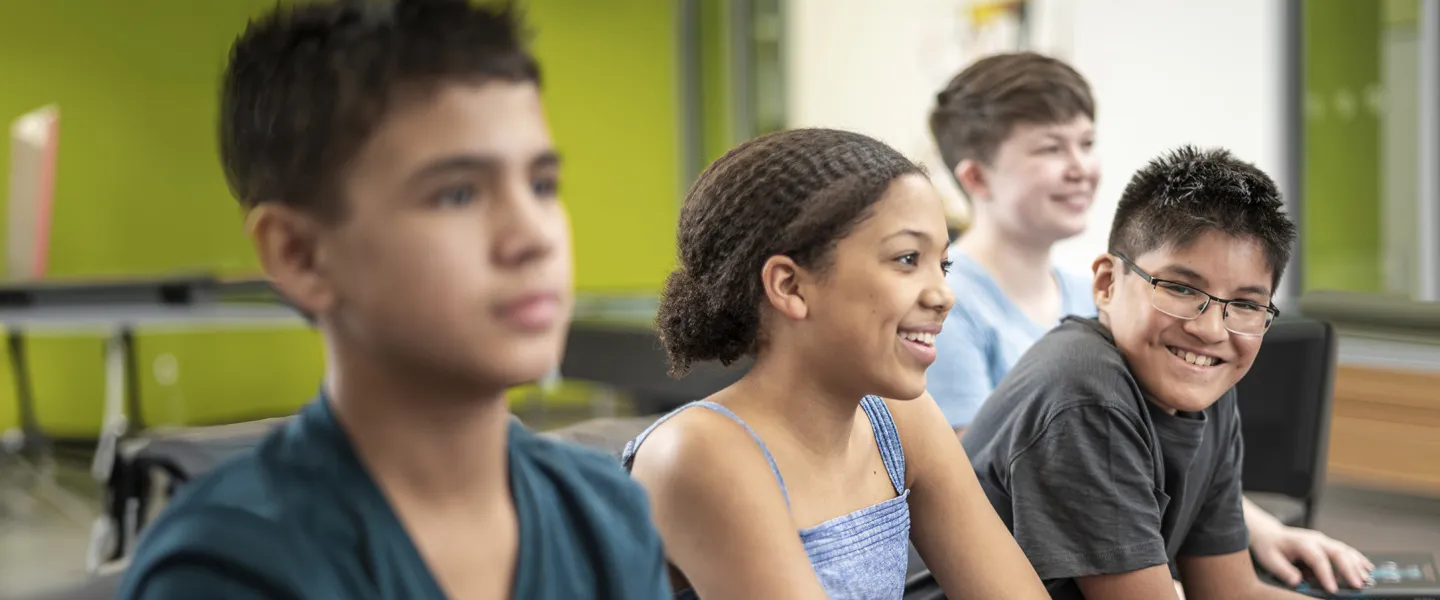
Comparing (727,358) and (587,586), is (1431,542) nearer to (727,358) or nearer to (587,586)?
(727,358)

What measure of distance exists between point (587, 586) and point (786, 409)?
1.42ft

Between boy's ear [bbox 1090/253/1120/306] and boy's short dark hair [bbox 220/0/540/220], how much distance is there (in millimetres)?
969

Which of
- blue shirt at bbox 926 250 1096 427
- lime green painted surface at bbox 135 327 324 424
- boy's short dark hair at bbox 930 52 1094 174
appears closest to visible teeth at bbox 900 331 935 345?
blue shirt at bbox 926 250 1096 427

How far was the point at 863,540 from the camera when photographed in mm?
1242

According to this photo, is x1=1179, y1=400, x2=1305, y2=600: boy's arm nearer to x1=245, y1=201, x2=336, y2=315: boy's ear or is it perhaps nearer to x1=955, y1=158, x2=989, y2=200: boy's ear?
x1=955, y1=158, x2=989, y2=200: boy's ear

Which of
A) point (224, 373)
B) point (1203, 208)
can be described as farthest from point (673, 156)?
point (1203, 208)

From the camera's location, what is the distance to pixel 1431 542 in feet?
13.9

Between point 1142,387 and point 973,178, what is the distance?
83 cm

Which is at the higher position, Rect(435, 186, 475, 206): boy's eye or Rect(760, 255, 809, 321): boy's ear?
Rect(435, 186, 475, 206): boy's eye

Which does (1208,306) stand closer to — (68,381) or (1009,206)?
(1009,206)

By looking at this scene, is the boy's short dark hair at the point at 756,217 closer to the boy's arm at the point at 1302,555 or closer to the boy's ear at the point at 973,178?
the boy's arm at the point at 1302,555

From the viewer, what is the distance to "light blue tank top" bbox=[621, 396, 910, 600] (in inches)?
47.4

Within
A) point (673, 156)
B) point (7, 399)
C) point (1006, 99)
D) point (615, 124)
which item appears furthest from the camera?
point (673, 156)

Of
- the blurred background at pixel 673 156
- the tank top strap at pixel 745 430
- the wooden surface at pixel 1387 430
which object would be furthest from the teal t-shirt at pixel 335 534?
the wooden surface at pixel 1387 430
